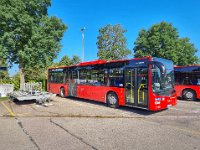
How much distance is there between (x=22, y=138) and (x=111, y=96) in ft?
22.9

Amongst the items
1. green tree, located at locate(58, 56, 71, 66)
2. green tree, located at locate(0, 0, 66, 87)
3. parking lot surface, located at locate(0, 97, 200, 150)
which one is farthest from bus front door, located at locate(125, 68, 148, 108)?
green tree, located at locate(58, 56, 71, 66)

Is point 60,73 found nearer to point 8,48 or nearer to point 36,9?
point 8,48

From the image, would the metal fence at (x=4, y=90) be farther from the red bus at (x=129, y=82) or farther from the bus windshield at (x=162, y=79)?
the bus windshield at (x=162, y=79)

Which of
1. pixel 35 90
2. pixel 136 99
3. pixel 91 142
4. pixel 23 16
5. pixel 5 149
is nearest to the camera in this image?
pixel 5 149

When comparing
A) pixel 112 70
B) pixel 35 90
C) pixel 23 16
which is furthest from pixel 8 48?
pixel 112 70

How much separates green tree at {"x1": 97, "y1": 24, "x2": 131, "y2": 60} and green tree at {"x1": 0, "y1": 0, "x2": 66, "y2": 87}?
1633cm

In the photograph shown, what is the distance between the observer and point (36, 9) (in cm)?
2288

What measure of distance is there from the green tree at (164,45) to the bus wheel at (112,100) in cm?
2112

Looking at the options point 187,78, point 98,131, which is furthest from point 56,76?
point 98,131

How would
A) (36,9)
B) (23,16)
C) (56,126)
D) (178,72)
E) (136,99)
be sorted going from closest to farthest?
(56,126), (136,99), (178,72), (23,16), (36,9)

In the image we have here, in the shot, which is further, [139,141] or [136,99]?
[136,99]

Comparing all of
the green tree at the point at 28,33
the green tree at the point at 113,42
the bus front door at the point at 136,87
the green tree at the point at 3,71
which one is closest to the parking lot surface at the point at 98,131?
the bus front door at the point at 136,87

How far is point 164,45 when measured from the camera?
32.5 meters

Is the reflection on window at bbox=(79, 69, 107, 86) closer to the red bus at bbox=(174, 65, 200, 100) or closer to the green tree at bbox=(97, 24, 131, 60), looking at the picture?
the red bus at bbox=(174, 65, 200, 100)
